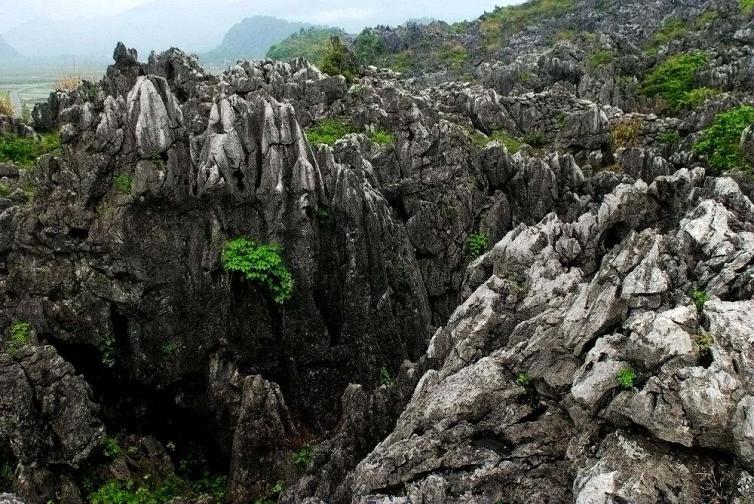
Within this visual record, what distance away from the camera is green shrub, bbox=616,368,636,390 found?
397 inches

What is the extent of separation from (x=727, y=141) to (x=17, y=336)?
1161 inches

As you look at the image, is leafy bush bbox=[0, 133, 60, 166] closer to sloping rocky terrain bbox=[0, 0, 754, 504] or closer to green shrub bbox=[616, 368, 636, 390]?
sloping rocky terrain bbox=[0, 0, 754, 504]

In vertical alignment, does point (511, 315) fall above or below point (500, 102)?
below

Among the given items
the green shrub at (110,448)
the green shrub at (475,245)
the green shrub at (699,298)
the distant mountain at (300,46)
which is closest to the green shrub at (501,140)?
the green shrub at (475,245)

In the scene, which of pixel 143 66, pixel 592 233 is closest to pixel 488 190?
pixel 592 233

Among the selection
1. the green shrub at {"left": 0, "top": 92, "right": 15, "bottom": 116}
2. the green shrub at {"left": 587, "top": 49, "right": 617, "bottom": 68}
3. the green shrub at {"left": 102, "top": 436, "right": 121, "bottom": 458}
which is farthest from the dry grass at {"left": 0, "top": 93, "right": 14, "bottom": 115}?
the green shrub at {"left": 587, "top": 49, "right": 617, "bottom": 68}

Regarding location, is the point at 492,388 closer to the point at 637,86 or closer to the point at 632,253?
the point at 632,253

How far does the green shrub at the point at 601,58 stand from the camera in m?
47.9

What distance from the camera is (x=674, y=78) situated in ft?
130

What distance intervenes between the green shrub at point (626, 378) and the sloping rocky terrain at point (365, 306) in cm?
11

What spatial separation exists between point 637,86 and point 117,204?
37873 millimetres

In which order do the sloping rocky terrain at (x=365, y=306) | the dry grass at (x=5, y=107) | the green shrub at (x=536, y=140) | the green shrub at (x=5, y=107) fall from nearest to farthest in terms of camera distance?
the sloping rocky terrain at (x=365, y=306)
the green shrub at (x=5, y=107)
the dry grass at (x=5, y=107)
the green shrub at (x=536, y=140)

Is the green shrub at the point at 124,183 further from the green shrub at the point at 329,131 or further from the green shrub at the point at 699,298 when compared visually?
the green shrub at the point at 699,298

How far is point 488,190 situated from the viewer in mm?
25344
